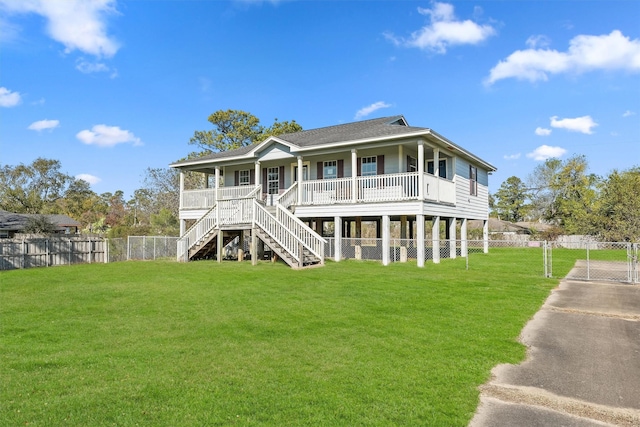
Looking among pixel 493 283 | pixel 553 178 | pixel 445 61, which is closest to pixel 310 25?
pixel 445 61

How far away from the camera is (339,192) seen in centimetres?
1722

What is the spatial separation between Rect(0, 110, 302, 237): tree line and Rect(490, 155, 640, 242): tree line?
90.5 ft

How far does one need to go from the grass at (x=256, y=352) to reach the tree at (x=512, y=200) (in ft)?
174

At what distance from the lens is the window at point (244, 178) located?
22794 millimetres

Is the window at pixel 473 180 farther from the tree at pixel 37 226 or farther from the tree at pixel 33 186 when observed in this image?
the tree at pixel 33 186

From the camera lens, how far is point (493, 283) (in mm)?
10711

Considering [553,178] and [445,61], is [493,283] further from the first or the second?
[553,178]

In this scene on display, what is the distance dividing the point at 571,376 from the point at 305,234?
1137 centimetres

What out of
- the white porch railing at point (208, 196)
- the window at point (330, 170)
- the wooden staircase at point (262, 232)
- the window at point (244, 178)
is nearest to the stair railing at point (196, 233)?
the wooden staircase at point (262, 232)

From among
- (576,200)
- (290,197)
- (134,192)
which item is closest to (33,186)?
(134,192)

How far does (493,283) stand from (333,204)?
786 centimetres

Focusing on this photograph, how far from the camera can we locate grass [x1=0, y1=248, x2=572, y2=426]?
138 inches

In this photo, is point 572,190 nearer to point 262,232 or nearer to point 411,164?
point 411,164

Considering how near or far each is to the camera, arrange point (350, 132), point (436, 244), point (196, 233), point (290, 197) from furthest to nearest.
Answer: point (350, 132)
point (290, 197)
point (196, 233)
point (436, 244)
